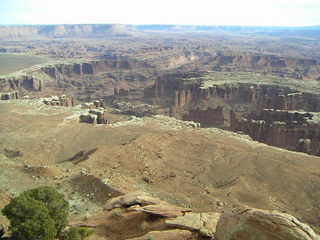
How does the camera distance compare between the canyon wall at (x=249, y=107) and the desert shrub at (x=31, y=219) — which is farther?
the canyon wall at (x=249, y=107)

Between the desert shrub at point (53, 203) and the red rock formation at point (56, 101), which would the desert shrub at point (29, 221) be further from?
the red rock formation at point (56, 101)

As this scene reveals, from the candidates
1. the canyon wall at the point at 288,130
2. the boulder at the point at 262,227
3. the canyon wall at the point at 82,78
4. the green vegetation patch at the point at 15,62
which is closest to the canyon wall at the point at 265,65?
the canyon wall at the point at 82,78

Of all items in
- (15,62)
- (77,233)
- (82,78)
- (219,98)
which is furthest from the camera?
(15,62)

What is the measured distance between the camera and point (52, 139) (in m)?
42.2

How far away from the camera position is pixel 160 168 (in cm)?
3191

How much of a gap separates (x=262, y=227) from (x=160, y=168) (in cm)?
2060

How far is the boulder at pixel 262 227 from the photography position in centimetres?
1106

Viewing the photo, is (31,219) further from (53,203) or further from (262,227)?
(262,227)

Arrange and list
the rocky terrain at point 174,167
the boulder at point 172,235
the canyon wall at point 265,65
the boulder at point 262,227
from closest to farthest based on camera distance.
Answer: the boulder at point 262,227 < the boulder at point 172,235 < the rocky terrain at point 174,167 < the canyon wall at point 265,65

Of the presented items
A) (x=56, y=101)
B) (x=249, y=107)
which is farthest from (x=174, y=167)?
(x=249, y=107)

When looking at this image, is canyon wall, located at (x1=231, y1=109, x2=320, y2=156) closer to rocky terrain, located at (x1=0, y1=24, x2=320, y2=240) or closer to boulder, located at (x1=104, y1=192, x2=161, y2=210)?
rocky terrain, located at (x1=0, y1=24, x2=320, y2=240)

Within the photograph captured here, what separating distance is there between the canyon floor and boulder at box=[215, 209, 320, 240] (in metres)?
11.4

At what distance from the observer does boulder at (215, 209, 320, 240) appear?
11.1 m

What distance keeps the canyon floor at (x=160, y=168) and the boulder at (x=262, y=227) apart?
11.4 meters
